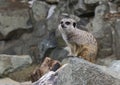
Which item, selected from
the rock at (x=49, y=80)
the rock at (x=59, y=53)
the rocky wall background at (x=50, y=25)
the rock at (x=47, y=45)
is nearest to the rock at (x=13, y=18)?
the rocky wall background at (x=50, y=25)

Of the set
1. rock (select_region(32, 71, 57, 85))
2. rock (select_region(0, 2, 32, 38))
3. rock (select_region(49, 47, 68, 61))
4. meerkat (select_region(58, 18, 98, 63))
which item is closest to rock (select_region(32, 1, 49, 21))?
rock (select_region(0, 2, 32, 38))

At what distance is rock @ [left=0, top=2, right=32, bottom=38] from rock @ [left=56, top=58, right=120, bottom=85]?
5.28m

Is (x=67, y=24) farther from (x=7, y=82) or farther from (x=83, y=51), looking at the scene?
(x=7, y=82)

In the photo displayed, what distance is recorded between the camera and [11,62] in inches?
295

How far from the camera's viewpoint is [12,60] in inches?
295

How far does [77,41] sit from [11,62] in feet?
9.06

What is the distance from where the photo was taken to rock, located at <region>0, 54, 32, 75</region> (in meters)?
7.43

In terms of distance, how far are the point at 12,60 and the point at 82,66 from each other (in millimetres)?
4446

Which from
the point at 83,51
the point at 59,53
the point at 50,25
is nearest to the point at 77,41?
the point at 83,51

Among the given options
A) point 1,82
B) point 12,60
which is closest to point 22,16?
point 12,60

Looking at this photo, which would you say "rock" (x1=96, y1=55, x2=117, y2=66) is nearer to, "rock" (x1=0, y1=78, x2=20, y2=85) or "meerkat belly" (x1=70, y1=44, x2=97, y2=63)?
"rock" (x1=0, y1=78, x2=20, y2=85)

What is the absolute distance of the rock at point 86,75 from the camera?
3.13m

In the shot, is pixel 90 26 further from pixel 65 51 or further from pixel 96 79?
pixel 96 79

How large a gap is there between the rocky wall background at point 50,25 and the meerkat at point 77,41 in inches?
80.5
